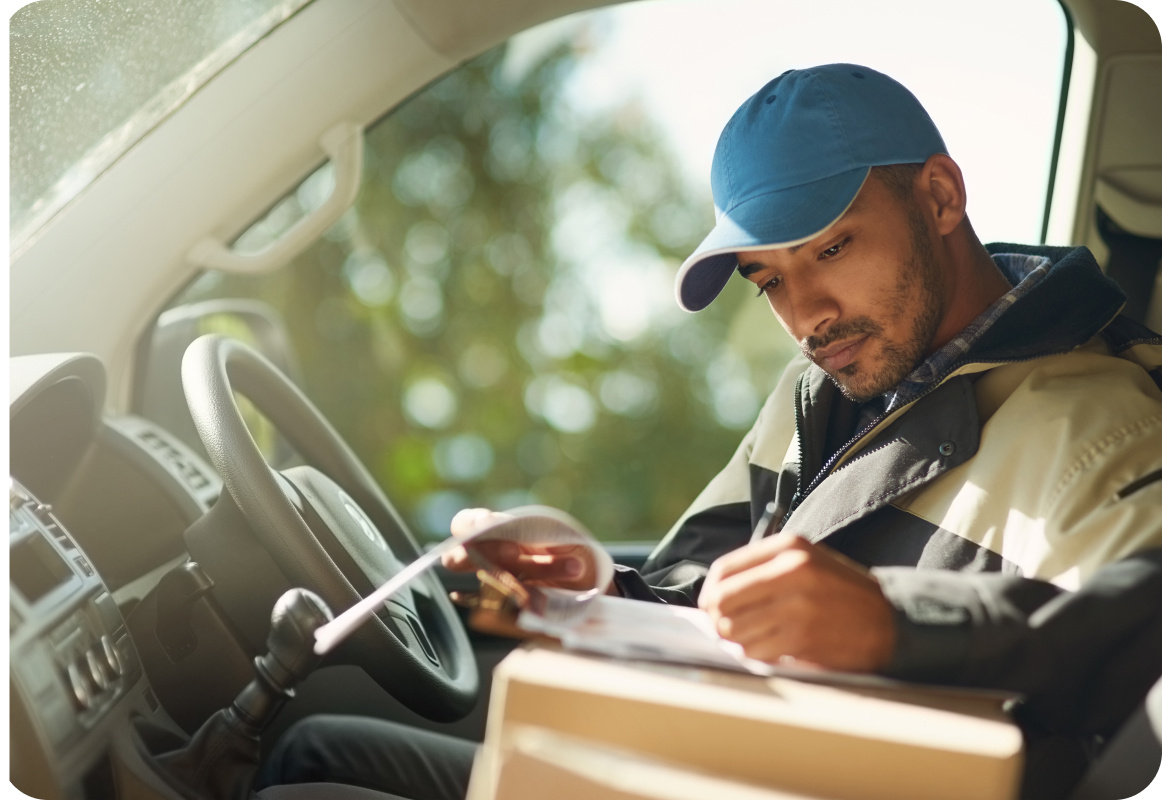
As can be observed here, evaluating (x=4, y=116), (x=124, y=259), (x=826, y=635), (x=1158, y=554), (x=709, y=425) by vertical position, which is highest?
(x=4, y=116)

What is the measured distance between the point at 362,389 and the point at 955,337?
3893mm

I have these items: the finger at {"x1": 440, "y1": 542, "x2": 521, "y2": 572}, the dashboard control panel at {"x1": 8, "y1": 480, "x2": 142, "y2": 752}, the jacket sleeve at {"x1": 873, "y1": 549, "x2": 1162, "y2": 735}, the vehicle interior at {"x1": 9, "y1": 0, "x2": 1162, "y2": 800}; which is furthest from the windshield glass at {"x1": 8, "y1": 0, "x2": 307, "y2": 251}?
the jacket sleeve at {"x1": 873, "y1": 549, "x2": 1162, "y2": 735}

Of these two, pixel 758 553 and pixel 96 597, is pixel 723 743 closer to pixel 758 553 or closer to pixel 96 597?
pixel 758 553

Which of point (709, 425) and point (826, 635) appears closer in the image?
point (826, 635)

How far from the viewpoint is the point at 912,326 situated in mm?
1258

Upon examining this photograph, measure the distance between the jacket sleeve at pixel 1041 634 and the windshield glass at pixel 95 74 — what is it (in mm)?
1219

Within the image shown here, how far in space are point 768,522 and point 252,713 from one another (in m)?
0.68

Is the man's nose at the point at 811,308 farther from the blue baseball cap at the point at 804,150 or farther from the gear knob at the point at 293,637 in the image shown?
the gear knob at the point at 293,637

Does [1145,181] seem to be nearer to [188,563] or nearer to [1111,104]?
[1111,104]

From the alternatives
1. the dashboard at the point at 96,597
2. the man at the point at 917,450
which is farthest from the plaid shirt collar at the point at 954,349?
the dashboard at the point at 96,597

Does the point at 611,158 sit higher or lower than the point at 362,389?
higher

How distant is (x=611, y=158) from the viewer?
184 inches

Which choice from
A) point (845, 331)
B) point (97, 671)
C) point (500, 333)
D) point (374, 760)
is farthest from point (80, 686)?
point (500, 333)

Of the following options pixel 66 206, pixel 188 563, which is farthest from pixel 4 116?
pixel 188 563
